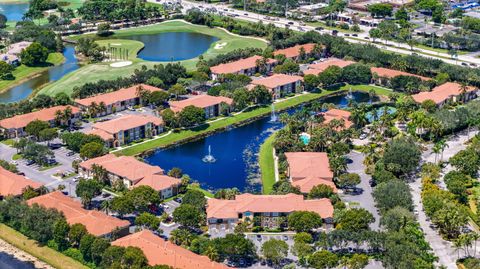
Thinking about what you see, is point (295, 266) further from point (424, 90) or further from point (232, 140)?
point (424, 90)

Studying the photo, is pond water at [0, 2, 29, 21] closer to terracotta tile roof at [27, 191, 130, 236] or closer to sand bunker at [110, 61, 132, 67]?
sand bunker at [110, 61, 132, 67]

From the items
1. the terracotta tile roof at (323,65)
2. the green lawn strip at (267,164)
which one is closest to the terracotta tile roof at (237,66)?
the terracotta tile roof at (323,65)

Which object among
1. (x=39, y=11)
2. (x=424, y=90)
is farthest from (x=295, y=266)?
(x=39, y=11)

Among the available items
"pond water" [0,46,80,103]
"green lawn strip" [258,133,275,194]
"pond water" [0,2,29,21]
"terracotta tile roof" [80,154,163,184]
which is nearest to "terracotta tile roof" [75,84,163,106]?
"pond water" [0,46,80,103]

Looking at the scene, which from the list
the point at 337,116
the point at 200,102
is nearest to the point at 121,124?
the point at 200,102

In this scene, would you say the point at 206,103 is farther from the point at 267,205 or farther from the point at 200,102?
the point at 267,205
